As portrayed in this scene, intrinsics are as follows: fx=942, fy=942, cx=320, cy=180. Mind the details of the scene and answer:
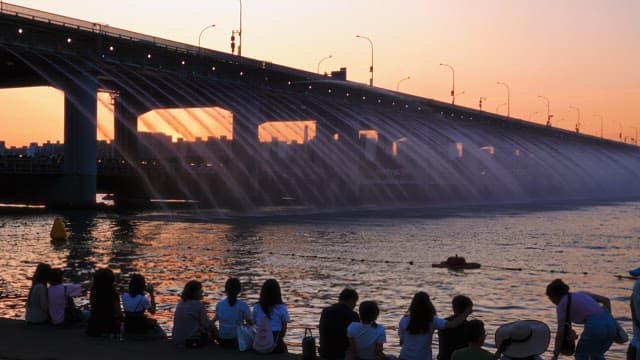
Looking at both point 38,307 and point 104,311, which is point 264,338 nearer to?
point 104,311

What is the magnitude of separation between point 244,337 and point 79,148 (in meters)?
72.3

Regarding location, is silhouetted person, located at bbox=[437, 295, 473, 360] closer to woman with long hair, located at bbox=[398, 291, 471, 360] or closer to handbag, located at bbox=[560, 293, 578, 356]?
woman with long hair, located at bbox=[398, 291, 471, 360]

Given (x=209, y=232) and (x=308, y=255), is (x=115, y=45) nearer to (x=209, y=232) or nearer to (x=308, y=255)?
(x=209, y=232)

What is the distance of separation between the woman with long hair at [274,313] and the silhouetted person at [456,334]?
2959 millimetres

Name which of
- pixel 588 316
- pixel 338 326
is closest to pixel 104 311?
pixel 338 326

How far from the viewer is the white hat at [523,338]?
1015 cm

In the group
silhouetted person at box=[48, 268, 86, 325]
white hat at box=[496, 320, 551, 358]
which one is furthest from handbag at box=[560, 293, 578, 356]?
silhouetted person at box=[48, 268, 86, 325]

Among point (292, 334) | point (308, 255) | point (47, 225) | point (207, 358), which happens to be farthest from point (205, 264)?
point (47, 225)

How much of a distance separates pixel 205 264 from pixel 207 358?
950 inches

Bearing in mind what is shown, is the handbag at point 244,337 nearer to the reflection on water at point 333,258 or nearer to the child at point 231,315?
the child at point 231,315

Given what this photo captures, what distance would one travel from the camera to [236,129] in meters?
117

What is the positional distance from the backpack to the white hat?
539 cm

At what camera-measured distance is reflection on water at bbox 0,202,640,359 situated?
27.1m

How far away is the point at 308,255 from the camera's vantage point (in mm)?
44562
